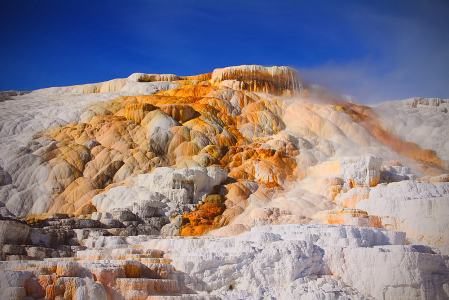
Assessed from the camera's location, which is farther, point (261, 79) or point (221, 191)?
point (261, 79)

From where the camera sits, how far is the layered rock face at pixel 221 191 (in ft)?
33.3

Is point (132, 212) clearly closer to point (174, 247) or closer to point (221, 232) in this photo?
point (221, 232)

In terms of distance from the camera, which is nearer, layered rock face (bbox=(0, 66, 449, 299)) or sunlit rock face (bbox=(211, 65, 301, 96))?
layered rock face (bbox=(0, 66, 449, 299))

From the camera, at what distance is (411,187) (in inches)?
672

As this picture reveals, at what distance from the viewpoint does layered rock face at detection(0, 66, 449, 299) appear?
10.1 metres

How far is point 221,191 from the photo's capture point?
20750mm

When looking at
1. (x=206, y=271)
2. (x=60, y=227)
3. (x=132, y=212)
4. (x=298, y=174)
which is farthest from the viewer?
(x=298, y=174)

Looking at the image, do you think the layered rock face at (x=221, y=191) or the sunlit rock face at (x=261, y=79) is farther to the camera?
the sunlit rock face at (x=261, y=79)

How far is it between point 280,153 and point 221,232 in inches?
303

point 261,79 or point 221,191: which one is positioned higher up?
point 261,79

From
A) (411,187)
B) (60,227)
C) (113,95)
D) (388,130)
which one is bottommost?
(60,227)

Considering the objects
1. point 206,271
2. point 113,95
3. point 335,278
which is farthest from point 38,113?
point 335,278

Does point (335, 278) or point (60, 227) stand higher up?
point (60, 227)

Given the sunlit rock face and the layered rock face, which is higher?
the sunlit rock face
